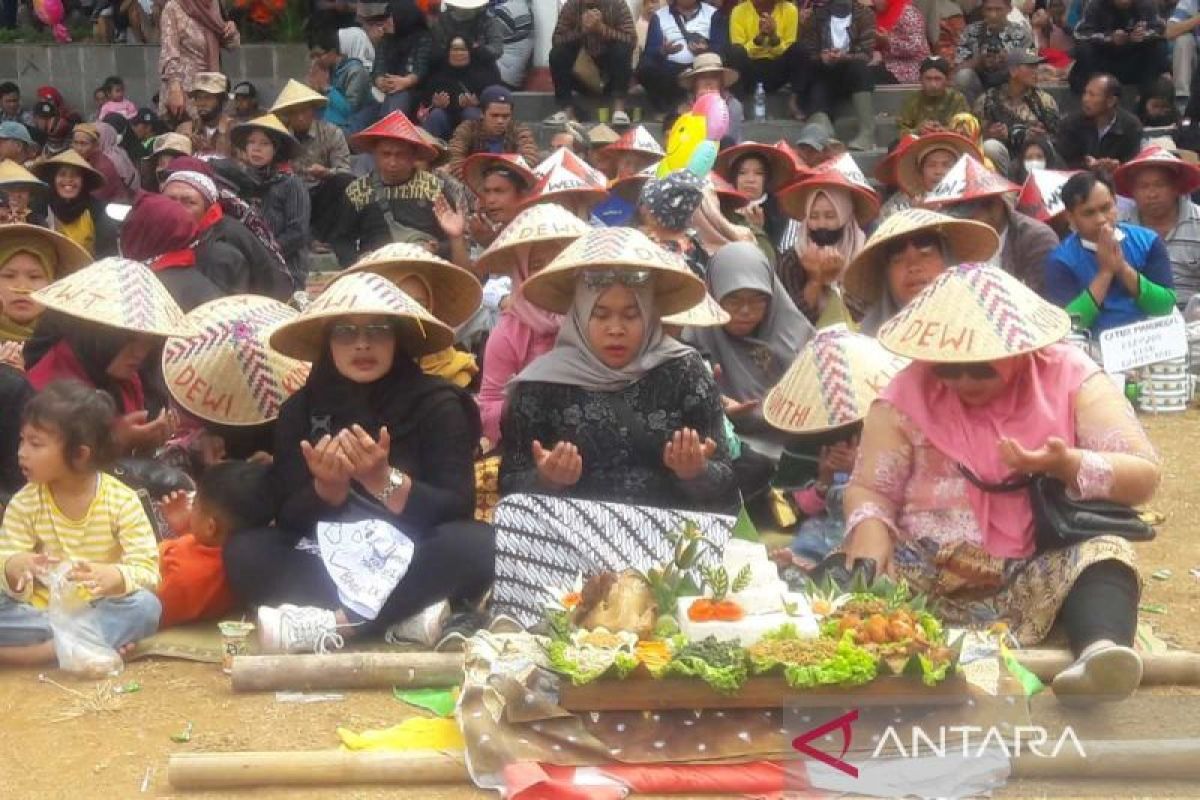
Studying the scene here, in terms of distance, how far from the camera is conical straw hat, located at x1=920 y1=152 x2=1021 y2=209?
29.9 ft

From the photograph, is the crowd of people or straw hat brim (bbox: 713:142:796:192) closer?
the crowd of people

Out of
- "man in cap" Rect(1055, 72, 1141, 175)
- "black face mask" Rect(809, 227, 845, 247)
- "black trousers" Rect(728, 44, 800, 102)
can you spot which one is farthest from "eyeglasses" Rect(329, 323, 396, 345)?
"black trousers" Rect(728, 44, 800, 102)

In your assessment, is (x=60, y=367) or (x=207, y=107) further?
(x=207, y=107)

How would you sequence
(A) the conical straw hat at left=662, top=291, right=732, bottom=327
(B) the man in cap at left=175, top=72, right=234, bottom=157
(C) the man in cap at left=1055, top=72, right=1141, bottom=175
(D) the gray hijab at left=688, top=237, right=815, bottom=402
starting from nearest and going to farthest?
(A) the conical straw hat at left=662, top=291, right=732, bottom=327 → (D) the gray hijab at left=688, top=237, right=815, bottom=402 → (C) the man in cap at left=1055, top=72, right=1141, bottom=175 → (B) the man in cap at left=175, top=72, right=234, bottom=157

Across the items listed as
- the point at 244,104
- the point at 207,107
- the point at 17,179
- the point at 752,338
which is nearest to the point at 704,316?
the point at 752,338

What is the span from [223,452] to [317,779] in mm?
Answer: 2427

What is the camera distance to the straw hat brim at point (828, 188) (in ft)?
28.4

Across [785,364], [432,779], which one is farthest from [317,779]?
[785,364]

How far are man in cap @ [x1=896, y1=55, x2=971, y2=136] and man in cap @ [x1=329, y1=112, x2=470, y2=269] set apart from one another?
4.99 metres

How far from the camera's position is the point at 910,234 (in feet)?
22.6

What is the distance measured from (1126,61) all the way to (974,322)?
1066 centimetres

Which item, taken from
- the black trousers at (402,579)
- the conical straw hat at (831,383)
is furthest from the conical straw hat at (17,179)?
the conical straw hat at (831,383)

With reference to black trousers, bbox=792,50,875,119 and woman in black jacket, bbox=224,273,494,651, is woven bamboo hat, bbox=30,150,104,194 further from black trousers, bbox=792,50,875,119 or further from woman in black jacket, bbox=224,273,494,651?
woman in black jacket, bbox=224,273,494,651

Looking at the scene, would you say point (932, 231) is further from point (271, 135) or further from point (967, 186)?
point (271, 135)
